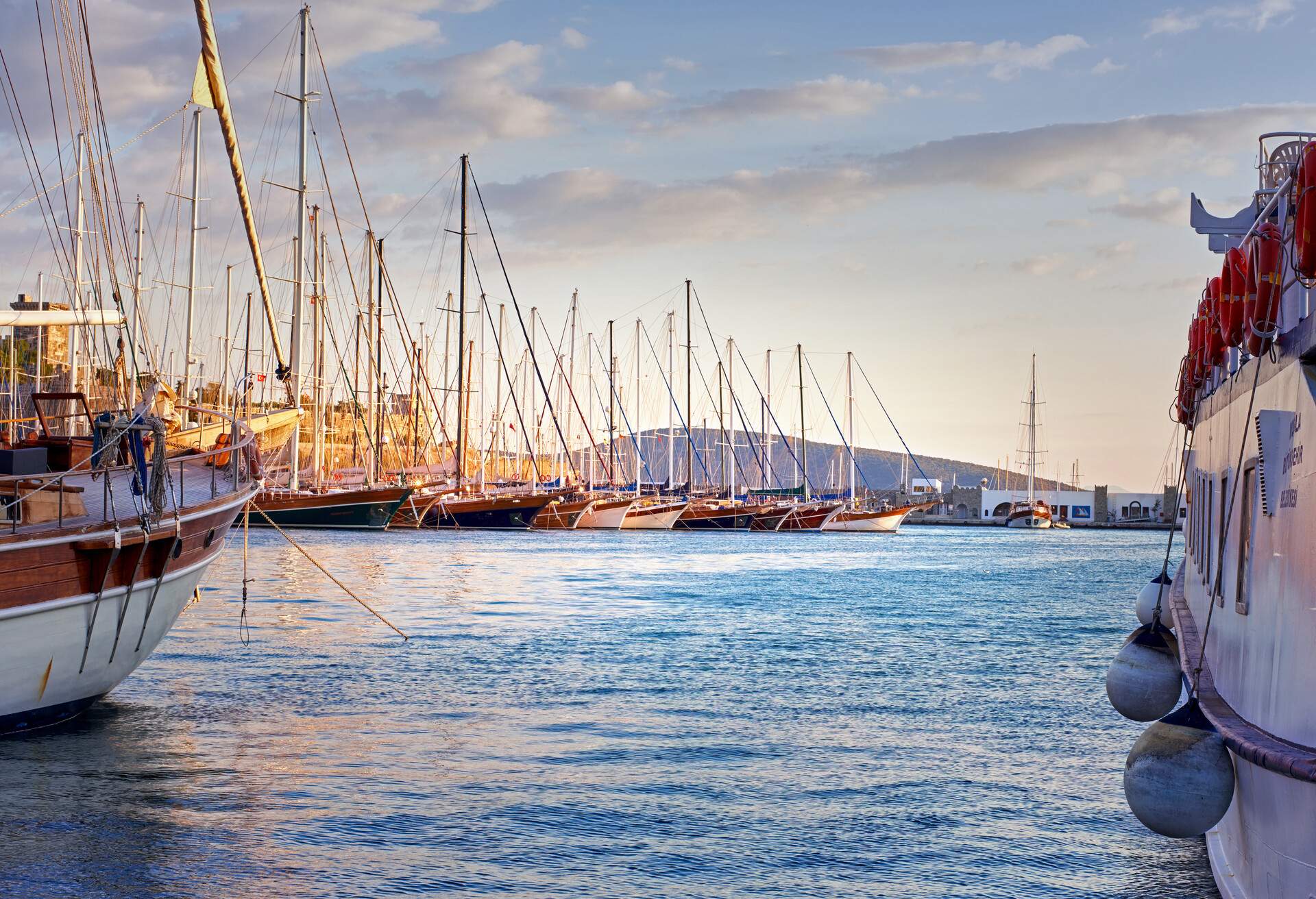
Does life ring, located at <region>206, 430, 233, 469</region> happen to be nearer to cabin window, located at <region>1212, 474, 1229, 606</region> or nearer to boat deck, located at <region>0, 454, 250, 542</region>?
boat deck, located at <region>0, 454, 250, 542</region>

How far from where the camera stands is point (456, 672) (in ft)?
70.9

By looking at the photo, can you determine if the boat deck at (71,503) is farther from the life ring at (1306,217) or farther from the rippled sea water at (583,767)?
the life ring at (1306,217)

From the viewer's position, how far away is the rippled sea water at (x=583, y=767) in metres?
10.3

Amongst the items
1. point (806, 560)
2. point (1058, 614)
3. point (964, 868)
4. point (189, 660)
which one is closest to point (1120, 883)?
point (964, 868)

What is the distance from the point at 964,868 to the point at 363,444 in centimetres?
11569

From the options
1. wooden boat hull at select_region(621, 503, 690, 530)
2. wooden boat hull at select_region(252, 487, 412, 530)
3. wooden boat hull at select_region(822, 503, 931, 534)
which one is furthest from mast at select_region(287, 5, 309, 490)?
wooden boat hull at select_region(822, 503, 931, 534)

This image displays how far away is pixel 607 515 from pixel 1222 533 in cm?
8731

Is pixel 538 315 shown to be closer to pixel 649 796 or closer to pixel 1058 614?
pixel 1058 614

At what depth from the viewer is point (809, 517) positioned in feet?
359

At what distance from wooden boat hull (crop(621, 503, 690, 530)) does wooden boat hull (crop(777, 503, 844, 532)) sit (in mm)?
9690

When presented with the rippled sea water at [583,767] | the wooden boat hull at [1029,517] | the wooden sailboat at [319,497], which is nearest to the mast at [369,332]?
the wooden sailboat at [319,497]

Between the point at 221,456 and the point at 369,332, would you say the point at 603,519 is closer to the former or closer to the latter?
the point at 369,332

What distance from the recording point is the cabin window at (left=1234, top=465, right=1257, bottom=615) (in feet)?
27.2

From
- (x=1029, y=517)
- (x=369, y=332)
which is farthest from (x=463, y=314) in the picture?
(x=1029, y=517)
